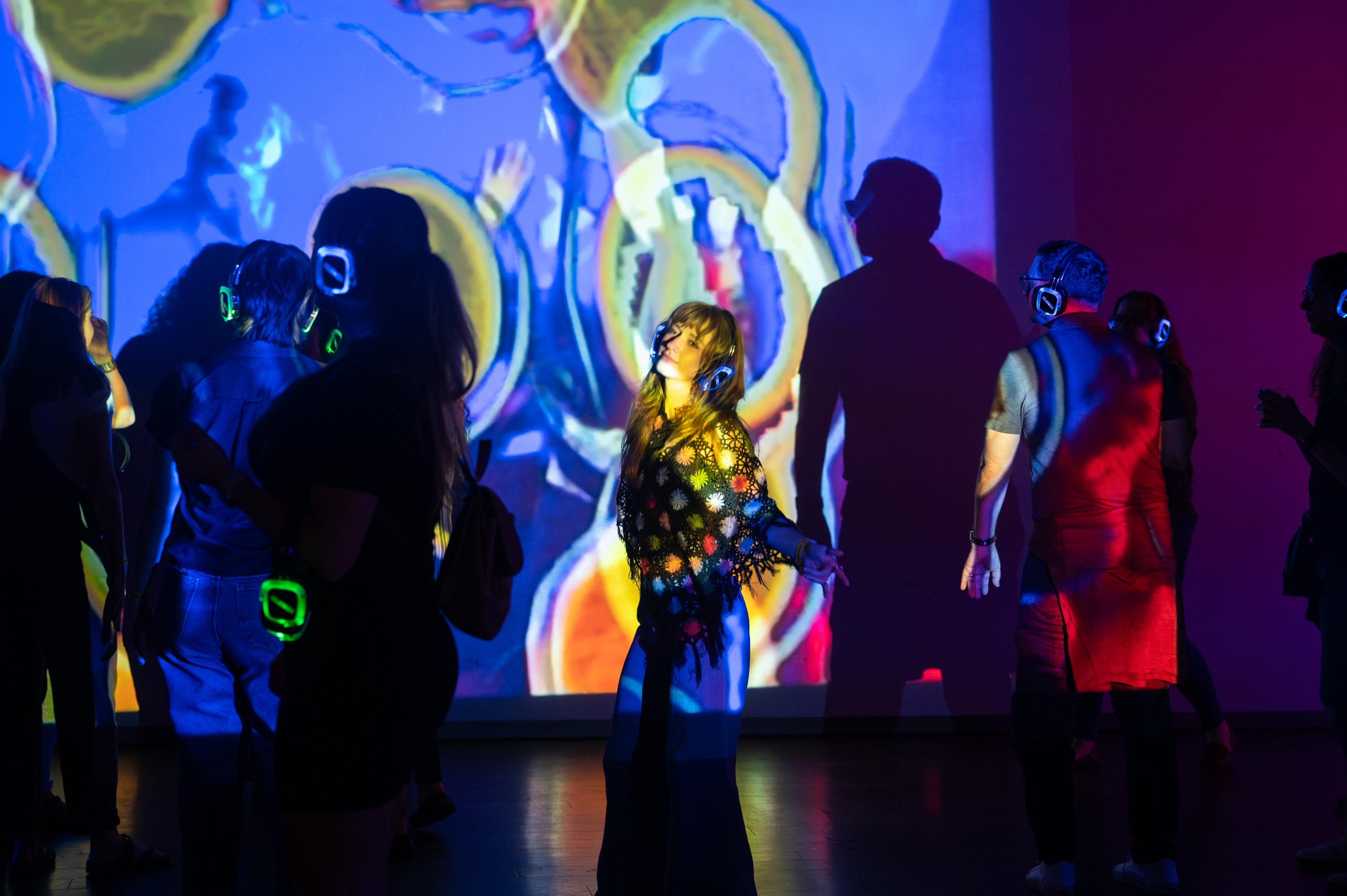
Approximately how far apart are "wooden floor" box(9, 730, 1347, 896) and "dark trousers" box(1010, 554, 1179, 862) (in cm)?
15

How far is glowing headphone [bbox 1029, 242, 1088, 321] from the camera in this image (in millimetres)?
2898

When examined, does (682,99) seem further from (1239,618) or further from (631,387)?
(1239,618)

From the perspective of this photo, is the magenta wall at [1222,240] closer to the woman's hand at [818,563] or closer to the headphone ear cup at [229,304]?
the woman's hand at [818,563]

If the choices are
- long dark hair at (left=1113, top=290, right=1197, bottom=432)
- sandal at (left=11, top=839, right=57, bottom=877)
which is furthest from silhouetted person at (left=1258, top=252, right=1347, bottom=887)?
sandal at (left=11, top=839, right=57, bottom=877)

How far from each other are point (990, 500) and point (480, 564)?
5.57ft

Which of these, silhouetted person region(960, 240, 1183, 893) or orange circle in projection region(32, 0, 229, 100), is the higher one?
orange circle in projection region(32, 0, 229, 100)

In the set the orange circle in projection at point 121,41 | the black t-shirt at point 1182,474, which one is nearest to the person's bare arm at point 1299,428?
the black t-shirt at point 1182,474

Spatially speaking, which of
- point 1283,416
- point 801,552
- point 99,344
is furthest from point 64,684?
point 1283,416

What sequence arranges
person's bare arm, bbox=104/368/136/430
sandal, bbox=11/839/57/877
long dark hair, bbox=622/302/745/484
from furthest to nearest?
1. person's bare arm, bbox=104/368/136/430
2. sandal, bbox=11/839/57/877
3. long dark hair, bbox=622/302/745/484

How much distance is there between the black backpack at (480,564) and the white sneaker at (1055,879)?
179 cm

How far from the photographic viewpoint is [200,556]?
8.01ft

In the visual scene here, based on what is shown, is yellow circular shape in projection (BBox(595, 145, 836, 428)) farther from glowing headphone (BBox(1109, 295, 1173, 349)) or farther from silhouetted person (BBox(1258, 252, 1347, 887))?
silhouetted person (BBox(1258, 252, 1347, 887))

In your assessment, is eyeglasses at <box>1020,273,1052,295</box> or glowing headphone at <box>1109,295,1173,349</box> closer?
eyeglasses at <box>1020,273,1052,295</box>

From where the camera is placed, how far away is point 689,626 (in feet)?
8.27
